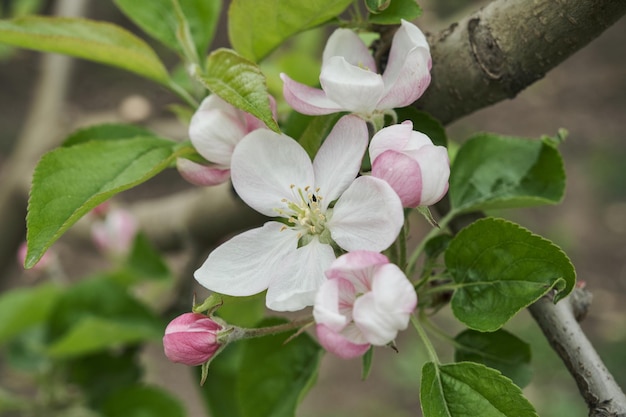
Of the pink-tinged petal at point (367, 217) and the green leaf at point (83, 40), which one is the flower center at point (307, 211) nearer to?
the pink-tinged petal at point (367, 217)

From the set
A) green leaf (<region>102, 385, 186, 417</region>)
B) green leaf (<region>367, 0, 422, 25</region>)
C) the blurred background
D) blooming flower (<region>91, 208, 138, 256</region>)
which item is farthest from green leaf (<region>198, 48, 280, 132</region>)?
the blurred background

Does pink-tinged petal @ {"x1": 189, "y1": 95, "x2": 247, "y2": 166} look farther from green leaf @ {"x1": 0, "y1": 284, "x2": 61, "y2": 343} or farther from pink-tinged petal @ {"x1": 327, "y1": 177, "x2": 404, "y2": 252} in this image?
green leaf @ {"x1": 0, "y1": 284, "x2": 61, "y2": 343}

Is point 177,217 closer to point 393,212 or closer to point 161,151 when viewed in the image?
point 161,151

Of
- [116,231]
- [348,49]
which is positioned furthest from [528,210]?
[348,49]

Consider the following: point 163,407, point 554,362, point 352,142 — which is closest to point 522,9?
point 352,142

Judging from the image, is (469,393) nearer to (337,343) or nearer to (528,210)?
(337,343)
